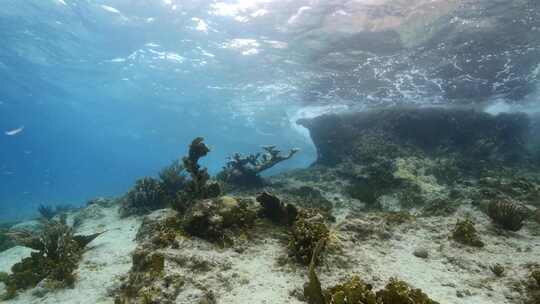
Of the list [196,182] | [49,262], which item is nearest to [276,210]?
[196,182]

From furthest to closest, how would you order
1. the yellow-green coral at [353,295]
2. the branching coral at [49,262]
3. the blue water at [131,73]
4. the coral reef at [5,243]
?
1. the blue water at [131,73]
2. the coral reef at [5,243]
3. the branching coral at [49,262]
4. the yellow-green coral at [353,295]

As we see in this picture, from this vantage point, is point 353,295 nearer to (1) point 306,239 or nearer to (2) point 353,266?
(2) point 353,266

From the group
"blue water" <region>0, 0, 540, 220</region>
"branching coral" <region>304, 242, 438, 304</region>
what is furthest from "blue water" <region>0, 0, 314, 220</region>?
"branching coral" <region>304, 242, 438, 304</region>

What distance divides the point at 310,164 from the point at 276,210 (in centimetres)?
1343

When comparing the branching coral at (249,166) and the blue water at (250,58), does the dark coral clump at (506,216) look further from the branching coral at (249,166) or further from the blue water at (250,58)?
the blue water at (250,58)

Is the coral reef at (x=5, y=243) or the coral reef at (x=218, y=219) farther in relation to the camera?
the coral reef at (x=5, y=243)

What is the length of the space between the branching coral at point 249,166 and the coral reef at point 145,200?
313cm

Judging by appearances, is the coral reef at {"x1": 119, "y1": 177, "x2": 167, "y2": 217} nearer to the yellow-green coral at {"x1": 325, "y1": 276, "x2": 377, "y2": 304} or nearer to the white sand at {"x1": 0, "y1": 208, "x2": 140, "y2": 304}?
the white sand at {"x1": 0, "y1": 208, "x2": 140, "y2": 304}

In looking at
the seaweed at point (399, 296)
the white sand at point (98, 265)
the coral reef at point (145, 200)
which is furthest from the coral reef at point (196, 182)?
the seaweed at point (399, 296)

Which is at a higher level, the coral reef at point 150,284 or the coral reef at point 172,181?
the coral reef at point 172,181

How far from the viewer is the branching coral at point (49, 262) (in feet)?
20.7

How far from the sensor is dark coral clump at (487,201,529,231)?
288 inches

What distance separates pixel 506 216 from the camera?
7414mm

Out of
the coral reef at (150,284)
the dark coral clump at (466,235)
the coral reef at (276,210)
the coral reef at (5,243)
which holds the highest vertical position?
the coral reef at (276,210)
